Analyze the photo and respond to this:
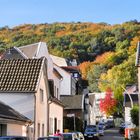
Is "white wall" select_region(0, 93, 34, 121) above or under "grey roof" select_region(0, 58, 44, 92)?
under

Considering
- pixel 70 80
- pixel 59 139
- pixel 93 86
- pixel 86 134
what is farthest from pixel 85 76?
pixel 59 139

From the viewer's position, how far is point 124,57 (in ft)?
500

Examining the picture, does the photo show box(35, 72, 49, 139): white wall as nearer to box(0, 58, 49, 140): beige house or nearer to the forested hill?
box(0, 58, 49, 140): beige house

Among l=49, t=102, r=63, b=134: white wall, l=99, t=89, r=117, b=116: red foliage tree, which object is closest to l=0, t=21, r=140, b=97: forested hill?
l=99, t=89, r=117, b=116: red foliage tree

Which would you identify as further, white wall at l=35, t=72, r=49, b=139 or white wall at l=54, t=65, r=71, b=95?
white wall at l=54, t=65, r=71, b=95

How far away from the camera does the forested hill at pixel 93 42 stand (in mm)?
141250

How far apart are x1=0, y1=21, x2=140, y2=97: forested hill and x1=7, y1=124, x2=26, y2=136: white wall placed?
4012 inches

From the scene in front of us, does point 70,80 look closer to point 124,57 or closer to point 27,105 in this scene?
point 27,105

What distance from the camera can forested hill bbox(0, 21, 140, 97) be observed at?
463ft

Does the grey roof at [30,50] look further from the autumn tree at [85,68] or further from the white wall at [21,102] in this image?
the autumn tree at [85,68]

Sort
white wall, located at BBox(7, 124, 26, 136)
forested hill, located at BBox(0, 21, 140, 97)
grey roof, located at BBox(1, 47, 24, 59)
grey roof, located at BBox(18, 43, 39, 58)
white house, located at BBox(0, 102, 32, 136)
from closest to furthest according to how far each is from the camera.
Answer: white house, located at BBox(0, 102, 32, 136)
white wall, located at BBox(7, 124, 26, 136)
grey roof, located at BBox(18, 43, 39, 58)
grey roof, located at BBox(1, 47, 24, 59)
forested hill, located at BBox(0, 21, 140, 97)

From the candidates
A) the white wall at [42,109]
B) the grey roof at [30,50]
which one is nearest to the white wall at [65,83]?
the grey roof at [30,50]

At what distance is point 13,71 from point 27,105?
3.60 meters

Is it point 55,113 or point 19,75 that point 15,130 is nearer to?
point 19,75
